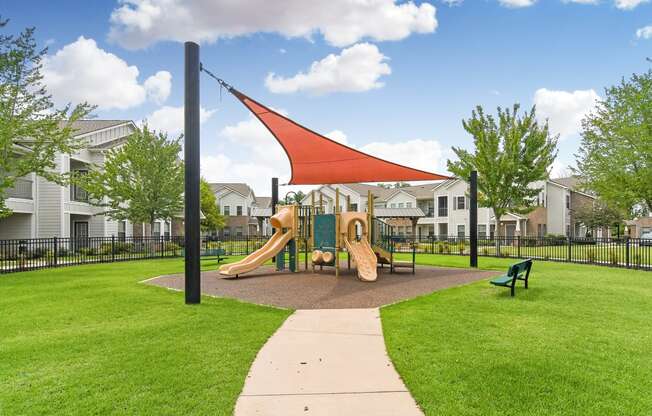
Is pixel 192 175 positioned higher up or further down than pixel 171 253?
higher up

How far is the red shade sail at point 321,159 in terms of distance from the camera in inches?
467

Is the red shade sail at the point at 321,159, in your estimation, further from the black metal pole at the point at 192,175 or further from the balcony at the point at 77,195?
the balcony at the point at 77,195

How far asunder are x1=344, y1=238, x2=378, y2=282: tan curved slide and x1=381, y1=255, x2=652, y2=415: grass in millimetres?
3122

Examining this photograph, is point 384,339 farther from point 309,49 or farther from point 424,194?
point 424,194

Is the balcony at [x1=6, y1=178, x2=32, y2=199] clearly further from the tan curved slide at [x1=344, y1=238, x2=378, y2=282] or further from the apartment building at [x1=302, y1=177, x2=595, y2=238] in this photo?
the apartment building at [x1=302, y1=177, x2=595, y2=238]

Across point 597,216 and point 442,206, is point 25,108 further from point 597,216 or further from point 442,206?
point 597,216

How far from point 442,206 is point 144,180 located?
30724mm

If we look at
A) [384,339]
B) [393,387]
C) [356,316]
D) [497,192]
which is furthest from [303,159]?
[497,192]

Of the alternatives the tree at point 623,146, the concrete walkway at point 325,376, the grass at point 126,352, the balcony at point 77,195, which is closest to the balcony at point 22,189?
the balcony at point 77,195

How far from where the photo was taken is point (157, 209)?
25859 mm

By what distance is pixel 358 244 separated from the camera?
44.2 feet

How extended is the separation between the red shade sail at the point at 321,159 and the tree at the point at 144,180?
12887 millimetres

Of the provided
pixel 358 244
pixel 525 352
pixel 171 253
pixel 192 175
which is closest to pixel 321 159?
pixel 358 244

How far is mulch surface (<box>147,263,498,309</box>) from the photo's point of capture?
29.7 feet
